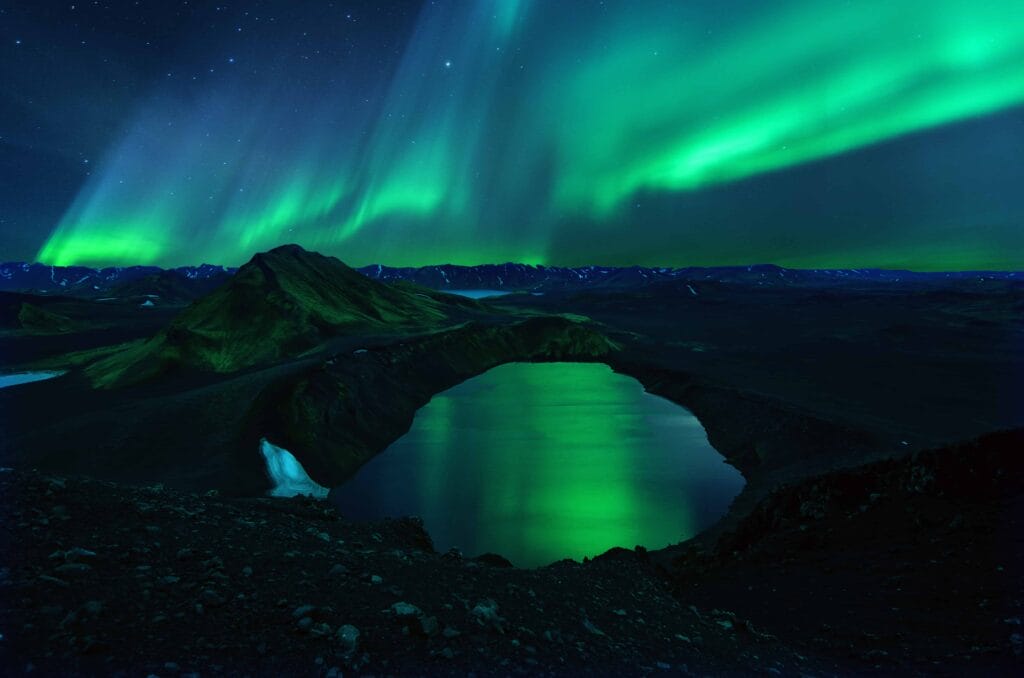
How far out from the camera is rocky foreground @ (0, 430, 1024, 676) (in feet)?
19.8

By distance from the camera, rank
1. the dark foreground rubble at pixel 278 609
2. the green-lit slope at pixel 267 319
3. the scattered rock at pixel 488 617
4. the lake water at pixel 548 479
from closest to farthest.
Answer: the dark foreground rubble at pixel 278 609
the scattered rock at pixel 488 617
the lake water at pixel 548 479
the green-lit slope at pixel 267 319

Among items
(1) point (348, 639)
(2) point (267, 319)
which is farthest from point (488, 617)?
(2) point (267, 319)

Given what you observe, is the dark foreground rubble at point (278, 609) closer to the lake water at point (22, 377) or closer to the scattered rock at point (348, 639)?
the scattered rock at point (348, 639)

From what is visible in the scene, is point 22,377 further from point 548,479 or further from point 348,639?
point 348,639

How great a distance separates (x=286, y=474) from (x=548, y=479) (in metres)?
18.9

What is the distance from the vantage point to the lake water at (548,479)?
92.1 ft

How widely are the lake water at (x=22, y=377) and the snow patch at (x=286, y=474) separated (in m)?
50.5

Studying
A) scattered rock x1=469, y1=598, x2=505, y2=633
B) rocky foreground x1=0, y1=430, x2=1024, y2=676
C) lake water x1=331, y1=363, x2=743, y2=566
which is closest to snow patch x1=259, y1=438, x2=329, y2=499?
lake water x1=331, y1=363, x2=743, y2=566

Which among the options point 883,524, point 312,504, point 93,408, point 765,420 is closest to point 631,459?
point 765,420

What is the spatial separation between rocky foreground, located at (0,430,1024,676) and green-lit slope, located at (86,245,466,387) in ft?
181

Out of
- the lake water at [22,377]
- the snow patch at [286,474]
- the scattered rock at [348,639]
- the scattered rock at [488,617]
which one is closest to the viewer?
the scattered rock at [348,639]

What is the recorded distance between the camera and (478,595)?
30.3 ft

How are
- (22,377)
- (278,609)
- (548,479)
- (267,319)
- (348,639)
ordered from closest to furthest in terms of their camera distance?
1. (348,639)
2. (278,609)
3. (548,479)
4. (22,377)
5. (267,319)

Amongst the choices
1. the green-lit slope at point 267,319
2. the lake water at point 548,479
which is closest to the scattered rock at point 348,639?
the lake water at point 548,479
